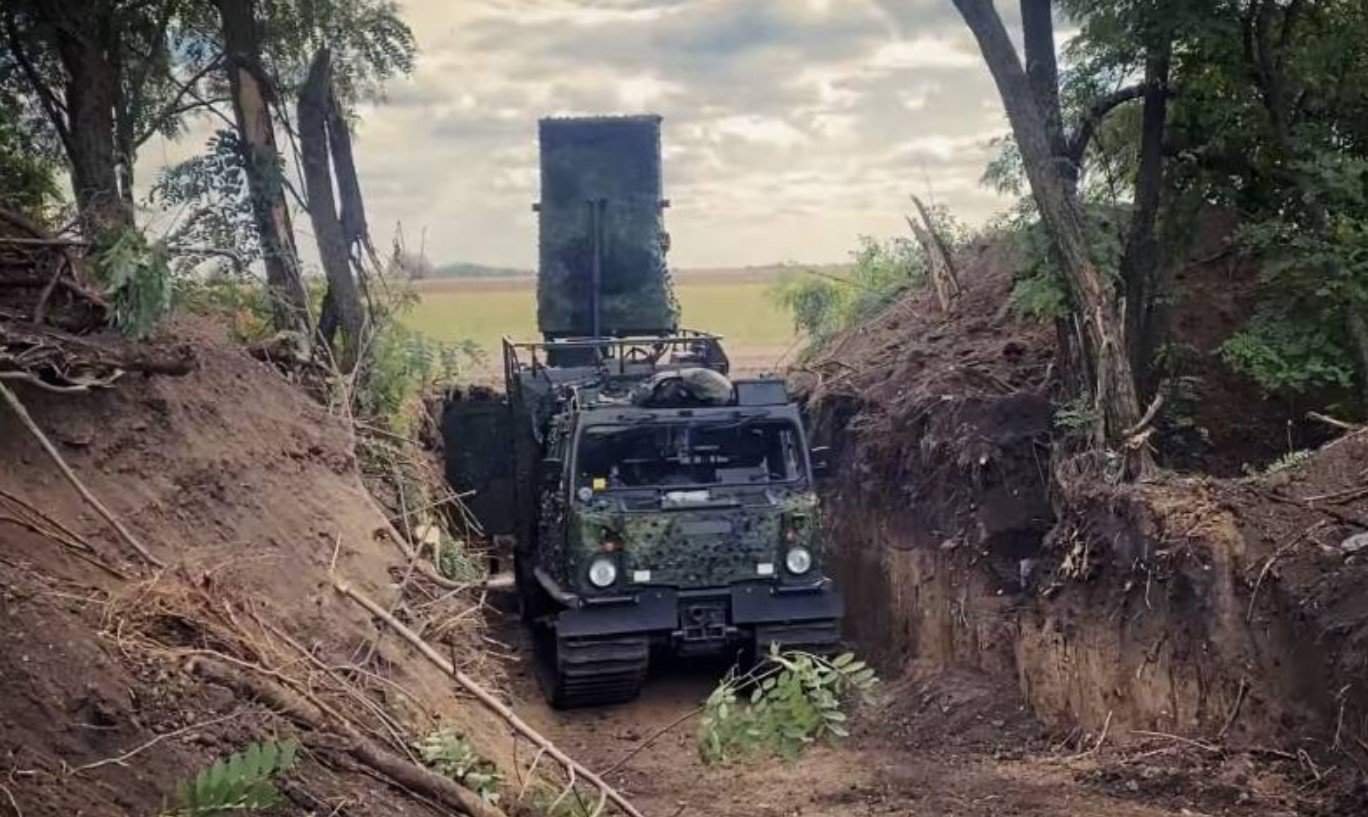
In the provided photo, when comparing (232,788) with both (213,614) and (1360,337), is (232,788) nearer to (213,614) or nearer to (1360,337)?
(213,614)

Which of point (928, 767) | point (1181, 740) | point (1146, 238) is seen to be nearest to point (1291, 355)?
point (1146, 238)

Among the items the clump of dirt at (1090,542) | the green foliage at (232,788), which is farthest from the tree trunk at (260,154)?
the green foliage at (232,788)

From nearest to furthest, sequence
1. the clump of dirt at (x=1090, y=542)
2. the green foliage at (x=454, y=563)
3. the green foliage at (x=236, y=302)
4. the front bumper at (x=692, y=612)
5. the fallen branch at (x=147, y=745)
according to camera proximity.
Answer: the fallen branch at (x=147, y=745) < the clump of dirt at (x=1090, y=542) < the green foliage at (x=454, y=563) < the front bumper at (x=692, y=612) < the green foliage at (x=236, y=302)

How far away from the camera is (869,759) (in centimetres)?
1123

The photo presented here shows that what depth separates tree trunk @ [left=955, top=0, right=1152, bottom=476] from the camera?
1180cm

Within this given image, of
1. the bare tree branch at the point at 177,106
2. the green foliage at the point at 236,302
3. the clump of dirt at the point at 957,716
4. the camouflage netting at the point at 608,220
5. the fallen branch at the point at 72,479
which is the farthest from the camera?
the bare tree branch at the point at 177,106

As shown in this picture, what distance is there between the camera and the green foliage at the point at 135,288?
26.2 feet

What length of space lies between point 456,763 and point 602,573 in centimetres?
595

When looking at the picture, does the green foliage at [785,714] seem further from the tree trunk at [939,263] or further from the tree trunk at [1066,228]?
the tree trunk at [939,263]

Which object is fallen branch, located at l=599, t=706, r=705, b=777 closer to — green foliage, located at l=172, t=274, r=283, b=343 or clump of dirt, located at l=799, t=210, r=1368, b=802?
clump of dirt, located at l=799, t=210, r=1368, b=802

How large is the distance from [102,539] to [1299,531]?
7040mm

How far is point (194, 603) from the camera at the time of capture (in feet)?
20.3

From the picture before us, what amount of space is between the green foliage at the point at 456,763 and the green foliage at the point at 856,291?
1376 cm

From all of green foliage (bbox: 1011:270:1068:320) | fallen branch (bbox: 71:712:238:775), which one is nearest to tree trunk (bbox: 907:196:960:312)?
green foliage (bbox: 1011:270:1068:320)
